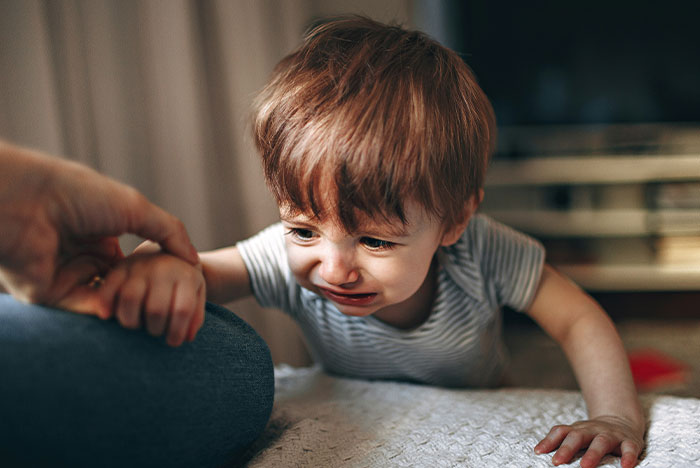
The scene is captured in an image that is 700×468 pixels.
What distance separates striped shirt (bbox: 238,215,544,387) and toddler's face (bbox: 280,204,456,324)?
0.13 metres

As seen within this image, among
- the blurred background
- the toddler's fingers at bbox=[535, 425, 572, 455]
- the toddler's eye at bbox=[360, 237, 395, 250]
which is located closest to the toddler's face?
the toddler's eye at bbox=[360, 237, 395, 250]

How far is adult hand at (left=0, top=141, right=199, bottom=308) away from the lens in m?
0.34

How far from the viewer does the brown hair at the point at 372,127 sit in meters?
0.57

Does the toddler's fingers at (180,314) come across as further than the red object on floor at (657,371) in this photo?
No

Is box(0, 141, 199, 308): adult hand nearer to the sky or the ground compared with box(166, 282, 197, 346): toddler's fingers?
nearer to the sky

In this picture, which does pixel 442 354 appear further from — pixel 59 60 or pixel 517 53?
pixel 517 53

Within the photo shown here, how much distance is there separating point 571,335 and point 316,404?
35 cm

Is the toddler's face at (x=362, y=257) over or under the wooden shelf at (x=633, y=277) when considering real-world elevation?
over

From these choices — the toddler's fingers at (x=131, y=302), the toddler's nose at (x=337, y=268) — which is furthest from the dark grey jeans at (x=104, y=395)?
the toddler's nose at (x=337, y=268)

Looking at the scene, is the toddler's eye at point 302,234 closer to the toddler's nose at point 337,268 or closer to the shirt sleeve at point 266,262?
the toddler's nose at point 337,268

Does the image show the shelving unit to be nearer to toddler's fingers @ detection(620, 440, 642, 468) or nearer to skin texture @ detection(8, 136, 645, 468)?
skin texture @ detection(8, 136, 645, 468)

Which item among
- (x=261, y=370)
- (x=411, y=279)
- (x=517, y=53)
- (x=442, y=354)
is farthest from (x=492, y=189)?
(x=261, y=370)

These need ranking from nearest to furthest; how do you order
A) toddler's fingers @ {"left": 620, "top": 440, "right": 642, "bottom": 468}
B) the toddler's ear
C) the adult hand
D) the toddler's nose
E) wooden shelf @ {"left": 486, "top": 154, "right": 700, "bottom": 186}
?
the adult hand, toddler's fingers @ {"left": 620, "top": 440, "right": 642, "bottom": 468}, the toddler's nose, the toddler's ear, wooden shelf @ {"left": 486, "top": 154, "right": 700, "bottom": 186}

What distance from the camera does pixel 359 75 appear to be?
2.04ft
